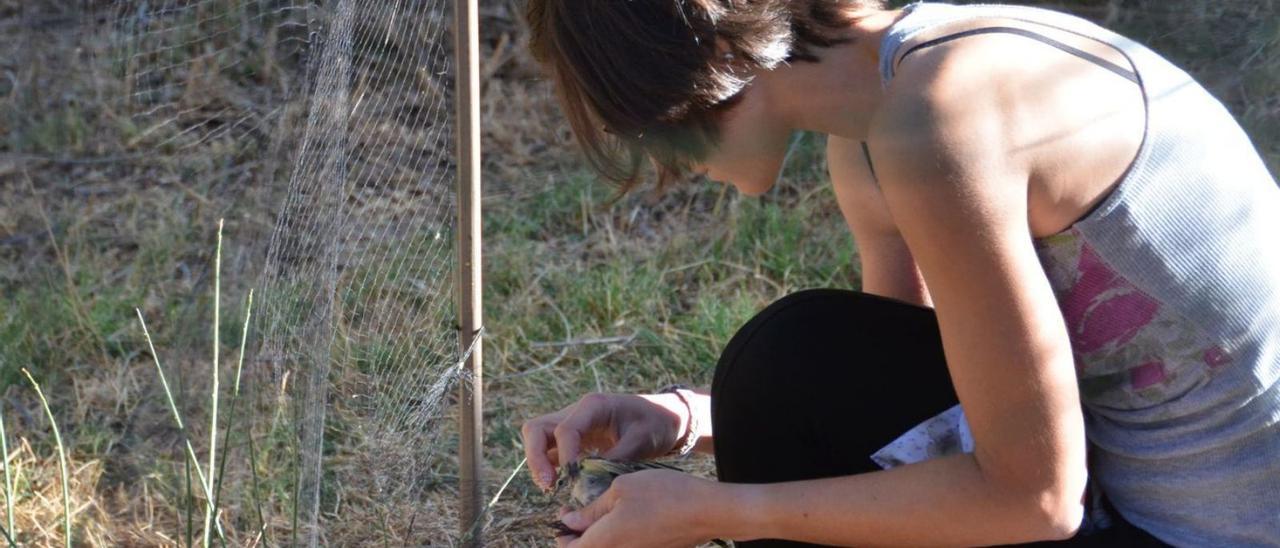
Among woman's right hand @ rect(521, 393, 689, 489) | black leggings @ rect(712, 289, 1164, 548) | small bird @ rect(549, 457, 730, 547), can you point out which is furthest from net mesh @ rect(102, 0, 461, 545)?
black leggings @ rect(712, 289, 1164, 548)

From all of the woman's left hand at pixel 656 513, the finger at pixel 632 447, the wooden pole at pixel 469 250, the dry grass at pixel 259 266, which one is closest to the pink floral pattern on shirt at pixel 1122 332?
the woman's left hand at pixel 656 513

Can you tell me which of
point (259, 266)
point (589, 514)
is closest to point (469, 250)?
point (589, 514)

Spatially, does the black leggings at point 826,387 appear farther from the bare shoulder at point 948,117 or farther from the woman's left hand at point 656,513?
the bare shoulder at point 948,117

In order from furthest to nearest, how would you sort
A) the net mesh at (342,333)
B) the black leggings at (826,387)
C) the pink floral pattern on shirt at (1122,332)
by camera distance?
the net mesh at (342,333), the black leggings at (826,387), the pink floral pattern on shirt at (1122,332)

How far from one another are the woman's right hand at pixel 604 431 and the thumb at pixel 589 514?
15 cm

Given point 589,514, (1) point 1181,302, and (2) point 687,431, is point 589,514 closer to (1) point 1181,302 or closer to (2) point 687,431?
(2) point 687,431

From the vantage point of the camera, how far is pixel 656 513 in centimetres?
118

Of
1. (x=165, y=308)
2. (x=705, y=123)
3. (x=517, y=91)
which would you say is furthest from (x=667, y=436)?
(x=517, y=91)

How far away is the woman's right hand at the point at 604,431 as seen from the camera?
143 centimetres

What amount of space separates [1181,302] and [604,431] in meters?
0.62

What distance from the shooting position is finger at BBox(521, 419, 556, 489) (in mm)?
1439

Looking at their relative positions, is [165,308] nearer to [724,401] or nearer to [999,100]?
[724,401]

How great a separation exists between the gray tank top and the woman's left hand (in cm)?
35

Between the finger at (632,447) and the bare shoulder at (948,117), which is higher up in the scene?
the bare shoulder at (948,117)
